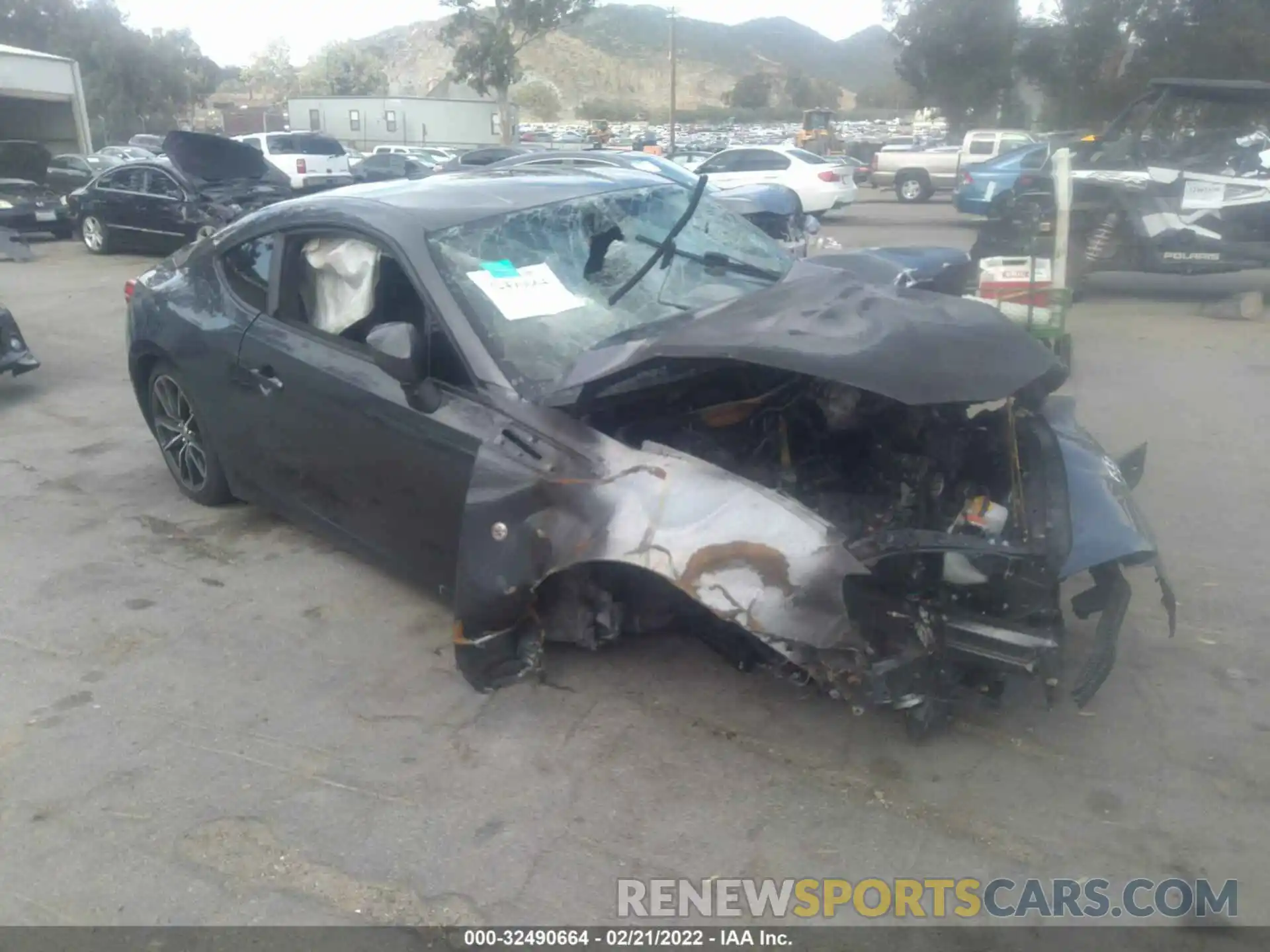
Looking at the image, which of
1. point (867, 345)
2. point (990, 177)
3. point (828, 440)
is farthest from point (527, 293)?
point (990, 177)

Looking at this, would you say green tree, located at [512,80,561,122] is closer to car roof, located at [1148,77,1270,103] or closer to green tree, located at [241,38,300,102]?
green tree, located at [241,38,300,102]

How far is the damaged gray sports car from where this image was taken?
3.12 m

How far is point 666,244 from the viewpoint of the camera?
14.3 feet

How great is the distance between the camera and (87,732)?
356cm

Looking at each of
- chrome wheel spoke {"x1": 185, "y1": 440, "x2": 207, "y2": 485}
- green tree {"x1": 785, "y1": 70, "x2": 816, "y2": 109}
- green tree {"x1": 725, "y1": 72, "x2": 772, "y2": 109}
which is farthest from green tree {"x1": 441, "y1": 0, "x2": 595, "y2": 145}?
green tree {"x1": 725, "y1": 72, "x2": 772, "y2": 109}

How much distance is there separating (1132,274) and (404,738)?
40.0 feet

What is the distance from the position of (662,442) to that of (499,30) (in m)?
40.7

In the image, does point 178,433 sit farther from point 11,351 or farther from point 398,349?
point 11,351

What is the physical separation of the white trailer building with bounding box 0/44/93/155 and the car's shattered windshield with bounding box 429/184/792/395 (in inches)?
986

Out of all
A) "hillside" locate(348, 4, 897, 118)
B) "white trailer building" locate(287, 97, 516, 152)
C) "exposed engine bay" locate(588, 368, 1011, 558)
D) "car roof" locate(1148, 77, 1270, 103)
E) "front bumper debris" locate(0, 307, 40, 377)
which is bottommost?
"front bumper debris" locate(0, 307, 40, 377)

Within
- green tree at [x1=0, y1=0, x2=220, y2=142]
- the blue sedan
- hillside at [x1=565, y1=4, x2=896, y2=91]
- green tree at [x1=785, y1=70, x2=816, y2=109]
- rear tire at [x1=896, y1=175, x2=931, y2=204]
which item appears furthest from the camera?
hillside at [x1=565, y1=4, x2=896, y2=91]

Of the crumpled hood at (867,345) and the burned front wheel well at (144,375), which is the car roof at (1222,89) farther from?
the burned front wheel well at (144,375)

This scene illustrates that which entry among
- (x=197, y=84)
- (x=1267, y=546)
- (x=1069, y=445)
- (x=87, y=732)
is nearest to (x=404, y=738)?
(x=87, y=732)

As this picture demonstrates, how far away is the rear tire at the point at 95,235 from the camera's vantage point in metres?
15.9
